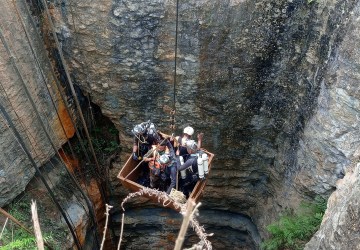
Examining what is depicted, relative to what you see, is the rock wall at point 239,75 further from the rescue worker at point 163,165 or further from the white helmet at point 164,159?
the white helmet at point 164,159

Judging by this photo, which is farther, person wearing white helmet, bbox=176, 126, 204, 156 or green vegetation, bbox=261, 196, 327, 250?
green vegetation, bbox=261, 196, 327, 250

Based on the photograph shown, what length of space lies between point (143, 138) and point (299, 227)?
3039 mm

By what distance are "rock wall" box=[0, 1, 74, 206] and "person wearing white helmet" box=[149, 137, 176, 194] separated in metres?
2.11

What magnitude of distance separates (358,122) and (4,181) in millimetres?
5609

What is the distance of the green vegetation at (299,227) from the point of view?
6887 mm

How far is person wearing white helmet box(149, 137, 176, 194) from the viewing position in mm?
6297

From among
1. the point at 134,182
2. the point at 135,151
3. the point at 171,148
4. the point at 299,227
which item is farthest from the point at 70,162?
the point at 299,227

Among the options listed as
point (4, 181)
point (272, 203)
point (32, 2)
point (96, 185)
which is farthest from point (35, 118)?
point (272, 203)

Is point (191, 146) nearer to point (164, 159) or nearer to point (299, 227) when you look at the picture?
point (164, 159)

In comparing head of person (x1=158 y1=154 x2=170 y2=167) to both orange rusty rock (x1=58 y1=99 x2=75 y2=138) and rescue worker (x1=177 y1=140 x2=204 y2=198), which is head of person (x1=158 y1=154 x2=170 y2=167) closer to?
rescue worker (x1=177 y1=140 x2=204 y2=198)

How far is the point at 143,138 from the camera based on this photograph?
6668 millimetres

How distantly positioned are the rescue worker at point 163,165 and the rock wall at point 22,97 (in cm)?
211

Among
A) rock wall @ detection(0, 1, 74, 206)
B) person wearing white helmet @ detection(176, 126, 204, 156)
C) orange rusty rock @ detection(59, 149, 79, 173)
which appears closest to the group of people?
person wearing white helmet @ detection(176, 126, 204, 156)

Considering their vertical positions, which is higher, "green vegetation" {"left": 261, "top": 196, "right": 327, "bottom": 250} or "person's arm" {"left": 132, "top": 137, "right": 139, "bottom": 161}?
"person's arm" {"left": 132, "top": 137, "right": 139, "bottom": 161}
